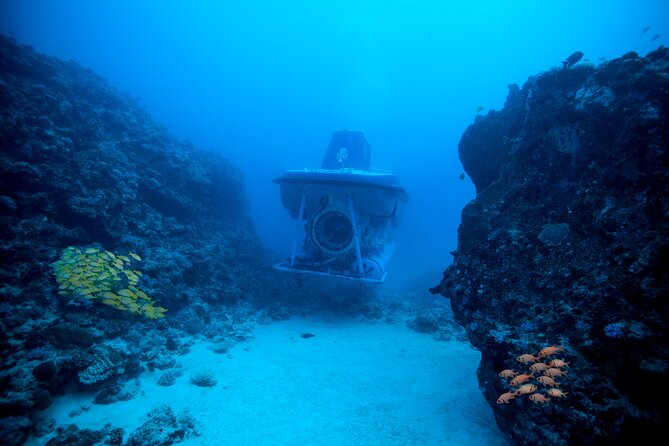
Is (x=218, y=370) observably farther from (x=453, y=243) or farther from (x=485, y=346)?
(x=453, y=243)

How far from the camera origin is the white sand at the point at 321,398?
5102mm

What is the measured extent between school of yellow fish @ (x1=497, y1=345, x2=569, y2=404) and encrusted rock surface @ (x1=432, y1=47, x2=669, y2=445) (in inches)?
4.3

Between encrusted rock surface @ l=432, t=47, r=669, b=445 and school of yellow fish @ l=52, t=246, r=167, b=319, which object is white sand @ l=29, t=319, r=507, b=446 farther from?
school of yellow fish @ l=52, t=246, r=167, b=319

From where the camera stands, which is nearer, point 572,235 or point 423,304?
point 572,235

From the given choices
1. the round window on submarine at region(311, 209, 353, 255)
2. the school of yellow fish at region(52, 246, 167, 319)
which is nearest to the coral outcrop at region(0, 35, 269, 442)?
the school of yellow fish at region(52, 246, 167, 319)

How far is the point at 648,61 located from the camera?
16.3ft

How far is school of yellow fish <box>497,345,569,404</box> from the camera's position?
3.83 meters

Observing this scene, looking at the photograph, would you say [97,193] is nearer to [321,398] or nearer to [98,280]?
[98,280]

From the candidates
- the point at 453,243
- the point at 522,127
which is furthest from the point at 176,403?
the point at 453,243

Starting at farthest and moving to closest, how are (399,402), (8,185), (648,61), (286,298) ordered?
(286,298)
(8,185)
(399,402)
(648,61)

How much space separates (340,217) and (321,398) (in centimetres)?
747

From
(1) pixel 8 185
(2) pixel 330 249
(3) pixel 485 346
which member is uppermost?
(1) pixel 8 185

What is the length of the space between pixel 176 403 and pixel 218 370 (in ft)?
4.62

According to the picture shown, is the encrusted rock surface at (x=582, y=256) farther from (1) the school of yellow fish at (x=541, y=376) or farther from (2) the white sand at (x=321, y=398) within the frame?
(2) the white sand at (x=321, y=398)
